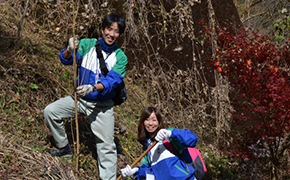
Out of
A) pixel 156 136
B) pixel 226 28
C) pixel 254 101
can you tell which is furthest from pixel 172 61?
pixel 156 136

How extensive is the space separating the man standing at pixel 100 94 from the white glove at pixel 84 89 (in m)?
0.09

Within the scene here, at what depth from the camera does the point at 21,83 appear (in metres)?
5.24

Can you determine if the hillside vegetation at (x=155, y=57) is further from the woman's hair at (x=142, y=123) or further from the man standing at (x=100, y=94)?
the woman's hair at (x=142, y=123)

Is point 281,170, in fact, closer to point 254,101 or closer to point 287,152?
point 287,152

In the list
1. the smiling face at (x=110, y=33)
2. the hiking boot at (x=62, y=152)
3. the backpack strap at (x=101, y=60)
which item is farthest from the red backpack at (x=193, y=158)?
the hiking boot at (x=62, y=152)

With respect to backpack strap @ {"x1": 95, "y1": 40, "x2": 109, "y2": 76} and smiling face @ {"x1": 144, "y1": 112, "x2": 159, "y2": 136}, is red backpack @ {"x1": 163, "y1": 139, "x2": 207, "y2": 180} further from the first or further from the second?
backpack strap @ {"x1": 95, "y1": 40, "x2": 109, "y2": 76}

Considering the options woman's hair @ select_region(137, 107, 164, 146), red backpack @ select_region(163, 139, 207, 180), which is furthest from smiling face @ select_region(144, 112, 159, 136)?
red backpack @ select_region(163, 139, 207, 180)

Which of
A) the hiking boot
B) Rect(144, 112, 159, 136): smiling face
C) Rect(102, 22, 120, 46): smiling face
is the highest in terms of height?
Rect(102, 22, 120, 46): smiling face

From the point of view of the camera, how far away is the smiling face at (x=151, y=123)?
12.1 ft

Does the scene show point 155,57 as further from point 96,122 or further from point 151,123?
point 151,123

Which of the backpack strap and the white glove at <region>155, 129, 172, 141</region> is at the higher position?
the backpack strap

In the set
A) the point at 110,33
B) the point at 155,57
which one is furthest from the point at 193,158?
the point at 155,57

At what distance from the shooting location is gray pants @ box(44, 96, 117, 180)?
3.98 m

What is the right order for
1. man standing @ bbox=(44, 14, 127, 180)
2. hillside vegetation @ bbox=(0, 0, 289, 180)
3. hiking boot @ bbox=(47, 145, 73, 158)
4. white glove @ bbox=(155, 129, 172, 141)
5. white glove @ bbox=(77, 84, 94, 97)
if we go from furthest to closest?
1. hillside vegetation @ bbox=(0, 0, 289, 180)
2. hiking boot @ bbox=(47, 145, 73, 158)
3. man standing @ bbox=(44, 14, 127, 180)
4. white glove @ bbox=(77, 84, 94, 97)
5. white glove @ bbox=(155, 129, 172, 141)
